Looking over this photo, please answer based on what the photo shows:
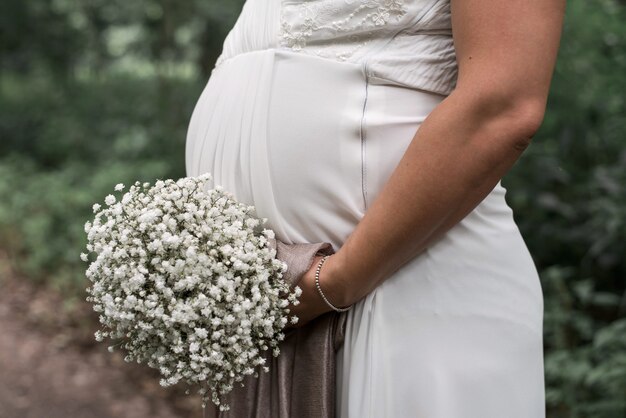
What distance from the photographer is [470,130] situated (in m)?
1.24

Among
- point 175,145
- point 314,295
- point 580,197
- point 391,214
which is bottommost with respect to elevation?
point 175,145

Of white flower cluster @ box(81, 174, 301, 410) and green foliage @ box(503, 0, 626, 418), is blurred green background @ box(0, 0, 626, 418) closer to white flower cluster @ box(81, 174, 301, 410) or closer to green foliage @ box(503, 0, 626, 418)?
green foliage @ box(503, 0, 626, 418)

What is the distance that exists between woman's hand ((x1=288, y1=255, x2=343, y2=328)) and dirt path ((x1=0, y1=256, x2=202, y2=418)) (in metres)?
3.67

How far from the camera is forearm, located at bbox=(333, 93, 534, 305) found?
124cm

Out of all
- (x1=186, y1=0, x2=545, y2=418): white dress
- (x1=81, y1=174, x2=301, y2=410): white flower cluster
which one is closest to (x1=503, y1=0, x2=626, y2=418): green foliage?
(x1=186, y1=0, x2=545, y2=418): white dress

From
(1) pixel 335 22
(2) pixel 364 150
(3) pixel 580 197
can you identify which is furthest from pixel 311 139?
(3) pixel 580 197

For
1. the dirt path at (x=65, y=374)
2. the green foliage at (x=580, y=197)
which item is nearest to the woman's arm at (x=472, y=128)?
the green foliage at (x=580, y=197)

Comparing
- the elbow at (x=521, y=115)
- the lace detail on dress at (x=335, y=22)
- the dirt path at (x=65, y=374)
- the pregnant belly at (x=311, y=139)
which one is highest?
the lace detail on dress at (x=335, y=22)

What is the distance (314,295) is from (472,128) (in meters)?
0.40

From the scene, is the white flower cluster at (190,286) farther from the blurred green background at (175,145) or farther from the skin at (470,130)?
the blurred green background at (175,145)

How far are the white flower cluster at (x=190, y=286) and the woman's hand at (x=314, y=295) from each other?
0.02 meters

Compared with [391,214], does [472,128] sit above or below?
above

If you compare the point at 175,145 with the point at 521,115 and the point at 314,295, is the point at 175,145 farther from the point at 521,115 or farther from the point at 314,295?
the point at 521,115

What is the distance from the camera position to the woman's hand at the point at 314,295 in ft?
4.50
